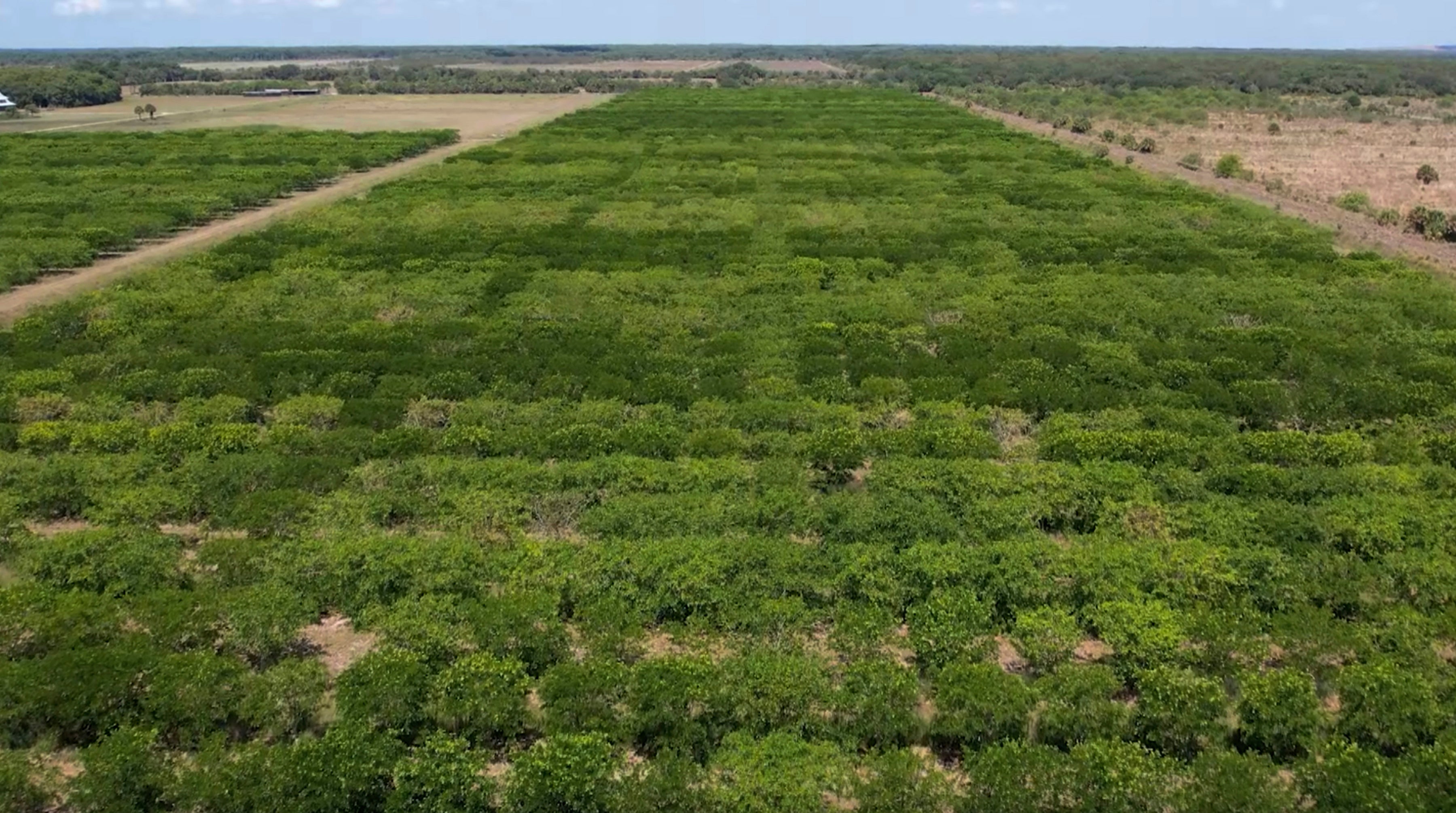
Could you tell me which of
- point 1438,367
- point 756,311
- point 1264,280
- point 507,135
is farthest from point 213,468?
point 507,135

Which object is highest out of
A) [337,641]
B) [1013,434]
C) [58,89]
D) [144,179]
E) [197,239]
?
[58,89]

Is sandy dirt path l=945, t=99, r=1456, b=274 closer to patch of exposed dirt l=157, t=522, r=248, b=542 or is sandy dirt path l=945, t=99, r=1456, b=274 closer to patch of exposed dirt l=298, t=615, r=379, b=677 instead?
patch of exposed dirt l=298, t=615, r=379, b=677

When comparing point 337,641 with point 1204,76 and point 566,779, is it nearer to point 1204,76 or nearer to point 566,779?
point 566,779

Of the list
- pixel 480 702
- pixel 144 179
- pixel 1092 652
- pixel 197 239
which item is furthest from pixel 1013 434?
pixel 144 179

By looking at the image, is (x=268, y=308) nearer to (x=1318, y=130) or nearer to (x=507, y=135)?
(x=507, y=135)

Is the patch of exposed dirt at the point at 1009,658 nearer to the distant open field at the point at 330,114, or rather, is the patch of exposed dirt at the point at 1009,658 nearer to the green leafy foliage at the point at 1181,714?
the green leafy foliage at the point at 1181,714

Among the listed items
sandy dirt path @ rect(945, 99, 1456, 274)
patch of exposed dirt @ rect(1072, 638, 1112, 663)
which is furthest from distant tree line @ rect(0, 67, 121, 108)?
patch of exposed dirt @ rect(1072, 638, 1112, 663)

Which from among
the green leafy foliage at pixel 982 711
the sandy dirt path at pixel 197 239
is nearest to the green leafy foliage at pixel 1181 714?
the green leafy foliage at pixel 982 711
